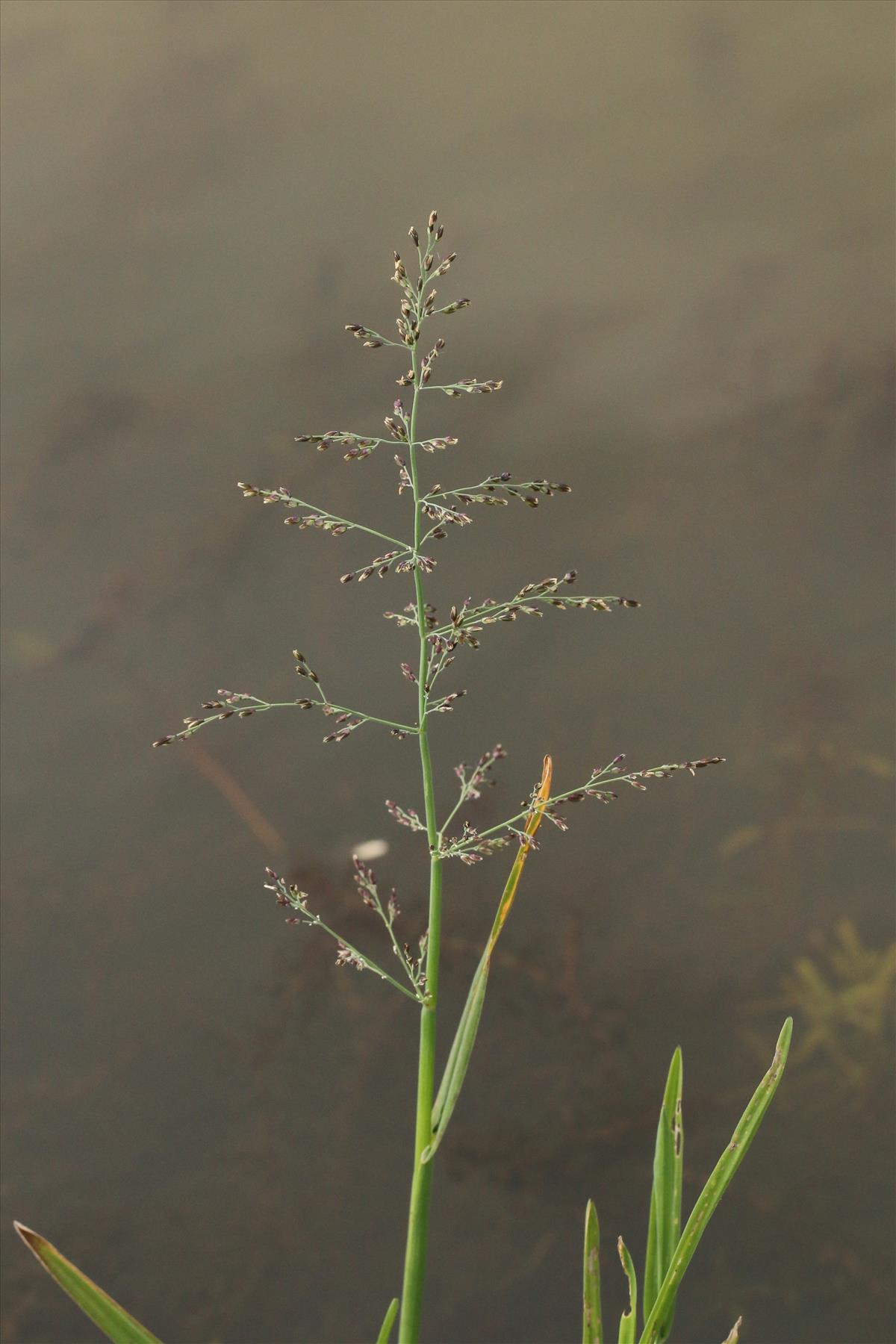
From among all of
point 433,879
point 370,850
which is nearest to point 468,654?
point 370,850

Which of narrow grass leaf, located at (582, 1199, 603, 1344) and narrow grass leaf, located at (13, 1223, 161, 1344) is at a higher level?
narrow grass leaf, located at (13, 1223, 161, 1344)

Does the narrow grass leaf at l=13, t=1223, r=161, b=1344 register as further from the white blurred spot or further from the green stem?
the white blurred spot

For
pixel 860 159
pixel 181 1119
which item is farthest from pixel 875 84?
pixel 181 1119

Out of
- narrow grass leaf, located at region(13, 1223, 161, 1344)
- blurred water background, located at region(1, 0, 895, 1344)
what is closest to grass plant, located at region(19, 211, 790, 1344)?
narrow grass leaf, located at region(13, 1223, 161, 1344)

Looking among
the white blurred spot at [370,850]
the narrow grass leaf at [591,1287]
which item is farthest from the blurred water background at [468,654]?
the narrow grass leaf at [591,1287]

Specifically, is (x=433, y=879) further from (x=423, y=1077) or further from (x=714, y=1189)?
(x=714, y=1189)

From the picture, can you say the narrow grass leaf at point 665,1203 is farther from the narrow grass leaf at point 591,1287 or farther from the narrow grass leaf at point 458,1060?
the narrow grass leaf at point 458,1060
